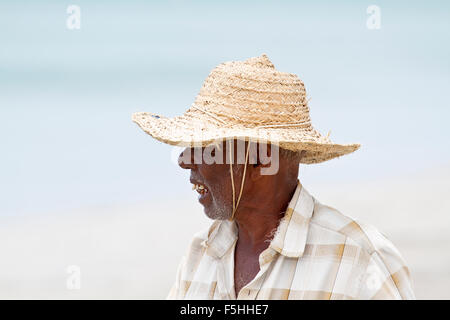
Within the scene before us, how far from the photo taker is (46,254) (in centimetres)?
589

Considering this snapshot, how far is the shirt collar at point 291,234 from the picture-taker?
2609mm

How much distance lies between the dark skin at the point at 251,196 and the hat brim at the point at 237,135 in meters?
0.07

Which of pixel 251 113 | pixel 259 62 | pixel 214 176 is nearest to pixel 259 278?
pixel 214 176

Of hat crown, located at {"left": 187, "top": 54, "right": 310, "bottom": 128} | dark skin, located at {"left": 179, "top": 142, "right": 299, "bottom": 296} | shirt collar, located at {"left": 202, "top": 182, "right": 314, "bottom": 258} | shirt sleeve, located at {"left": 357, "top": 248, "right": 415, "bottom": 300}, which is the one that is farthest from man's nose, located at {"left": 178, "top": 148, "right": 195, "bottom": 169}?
shirt sleeve, located at {"left": 357, "top": 248, "right": 415, "bottom": 300}

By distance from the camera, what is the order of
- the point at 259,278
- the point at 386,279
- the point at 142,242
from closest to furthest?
the point at 386,279
the point at 259,278
the point at 142,242

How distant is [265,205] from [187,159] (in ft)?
0.96

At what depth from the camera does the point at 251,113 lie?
2709 millimetres

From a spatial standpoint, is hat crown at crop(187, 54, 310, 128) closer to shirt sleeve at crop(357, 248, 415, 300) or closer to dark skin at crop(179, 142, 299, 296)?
dark skin at crop(179, 142, 299, 296)

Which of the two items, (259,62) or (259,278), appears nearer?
(259,278)

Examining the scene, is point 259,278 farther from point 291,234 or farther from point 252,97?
point 252,97

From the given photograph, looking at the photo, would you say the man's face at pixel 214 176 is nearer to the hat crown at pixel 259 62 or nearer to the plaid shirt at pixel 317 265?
the plaid shirt at pixel 317 265
